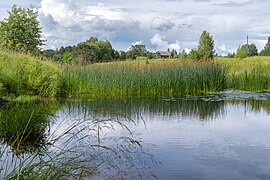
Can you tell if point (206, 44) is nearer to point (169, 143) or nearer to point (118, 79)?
point (118, 79)

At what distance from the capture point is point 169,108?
413 inches

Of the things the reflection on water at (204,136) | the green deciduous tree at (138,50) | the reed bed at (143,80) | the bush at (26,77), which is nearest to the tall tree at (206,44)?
the green deciduous tree at (138,50)

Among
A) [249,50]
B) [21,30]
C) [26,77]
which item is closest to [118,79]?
[26,77]

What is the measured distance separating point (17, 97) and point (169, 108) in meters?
5.27

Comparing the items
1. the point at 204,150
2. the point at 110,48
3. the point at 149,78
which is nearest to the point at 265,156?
the point at 204,150

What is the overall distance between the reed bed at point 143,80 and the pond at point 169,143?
3.91 m

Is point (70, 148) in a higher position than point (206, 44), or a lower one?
lower

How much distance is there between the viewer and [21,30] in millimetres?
28859

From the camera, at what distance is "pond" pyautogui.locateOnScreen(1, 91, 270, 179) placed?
4.71 metres

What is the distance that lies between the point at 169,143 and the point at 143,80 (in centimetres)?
821

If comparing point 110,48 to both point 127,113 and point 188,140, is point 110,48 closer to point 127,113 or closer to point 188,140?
point 127,113

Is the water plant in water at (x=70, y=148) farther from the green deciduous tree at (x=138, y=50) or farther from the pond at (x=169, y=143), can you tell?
the green deciduous tree at (x=138, y=50)

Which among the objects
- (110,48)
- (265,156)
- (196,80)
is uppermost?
(110,48)

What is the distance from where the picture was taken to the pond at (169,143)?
4715 millimetres
